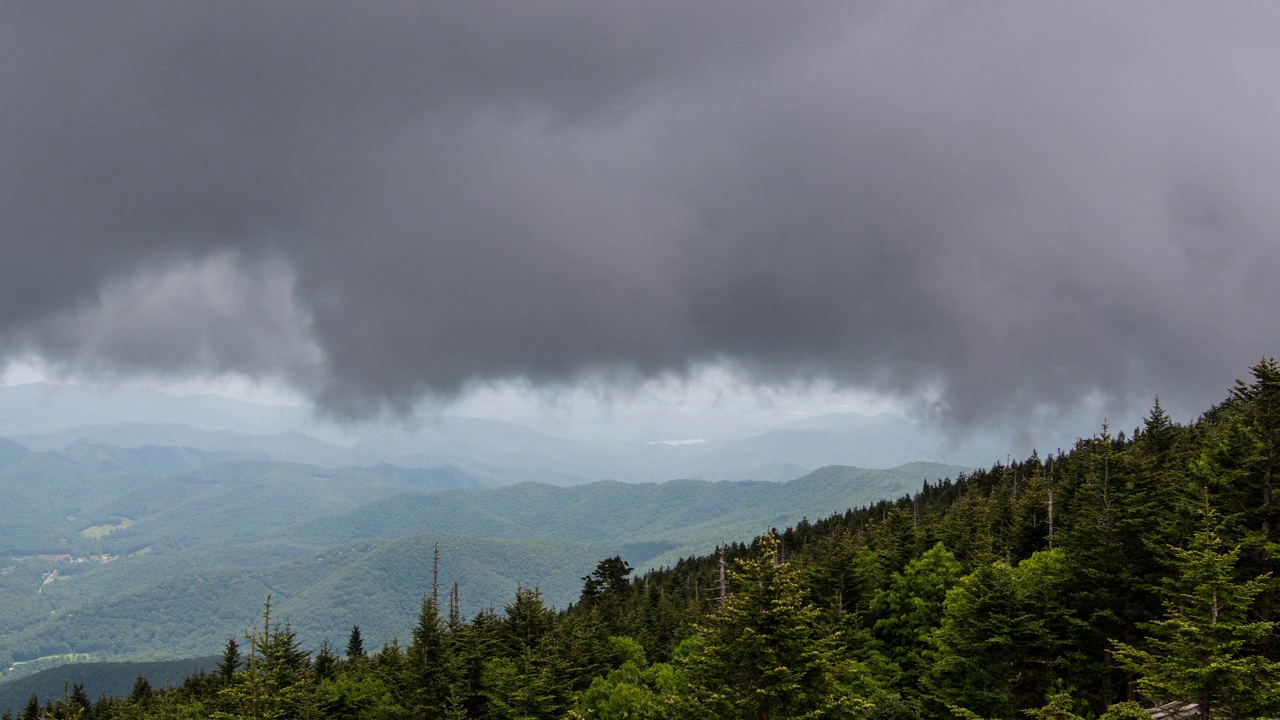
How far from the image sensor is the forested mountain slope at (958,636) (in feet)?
86.2

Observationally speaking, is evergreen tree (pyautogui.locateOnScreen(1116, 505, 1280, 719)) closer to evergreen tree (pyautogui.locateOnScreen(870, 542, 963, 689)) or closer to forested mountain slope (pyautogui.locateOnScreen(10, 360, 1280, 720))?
forested mountain slope (pyautogui.locateOnScreen(10, 360, 1280, 720))

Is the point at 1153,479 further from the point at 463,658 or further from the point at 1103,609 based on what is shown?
the point at 463,658

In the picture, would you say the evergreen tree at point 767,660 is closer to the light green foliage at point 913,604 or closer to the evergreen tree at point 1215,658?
the evergreen tree at point 1215,658

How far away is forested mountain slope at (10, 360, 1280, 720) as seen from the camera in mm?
26266

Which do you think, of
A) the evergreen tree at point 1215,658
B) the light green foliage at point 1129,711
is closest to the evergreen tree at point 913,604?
the evergreen tree at point 1215,658

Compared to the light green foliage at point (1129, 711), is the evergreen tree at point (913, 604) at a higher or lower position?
lower

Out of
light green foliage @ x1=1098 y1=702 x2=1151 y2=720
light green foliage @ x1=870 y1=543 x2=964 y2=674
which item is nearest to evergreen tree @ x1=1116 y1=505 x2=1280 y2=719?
light green foliage @ x1=1098 y1=702 x2=1151 y2=720

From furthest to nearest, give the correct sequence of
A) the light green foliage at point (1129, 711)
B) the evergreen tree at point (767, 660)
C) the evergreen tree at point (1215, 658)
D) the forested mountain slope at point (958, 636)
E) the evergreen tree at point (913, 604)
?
the evergreen tree at point (913, 604) → the evergreen tree at point (767, 660) → the forested mountain slope at point (958, 636) → the light green foliage at point (1129, 711) → the evergreen tree at point (1215, 658)

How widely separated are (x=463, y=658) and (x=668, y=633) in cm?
3606

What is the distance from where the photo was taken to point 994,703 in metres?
37.6

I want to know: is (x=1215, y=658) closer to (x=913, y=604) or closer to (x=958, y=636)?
(x=958, y=636)

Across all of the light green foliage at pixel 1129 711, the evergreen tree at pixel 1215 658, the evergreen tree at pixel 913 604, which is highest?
the evergreen tree at pixel 1215 658

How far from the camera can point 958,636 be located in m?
40.0

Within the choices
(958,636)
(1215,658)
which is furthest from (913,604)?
(1215,658)
